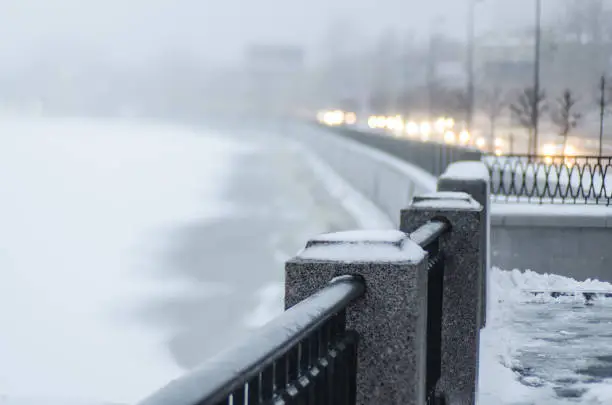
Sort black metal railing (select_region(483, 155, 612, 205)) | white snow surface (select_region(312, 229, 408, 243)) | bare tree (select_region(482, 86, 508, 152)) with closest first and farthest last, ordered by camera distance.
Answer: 1. white snow surface (select_region(312, 229, 408, 243))
2. black metal railing (select_region(483, 155, 612, 205))
3. bare tree (select_region(482, 86, 508, 152))

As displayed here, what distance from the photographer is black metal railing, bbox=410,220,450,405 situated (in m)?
5.96

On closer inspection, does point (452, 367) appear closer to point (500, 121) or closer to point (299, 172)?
point (299, 172)

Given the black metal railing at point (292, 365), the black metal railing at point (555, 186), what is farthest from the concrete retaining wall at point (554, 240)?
the black metal railing at point (292, 365)

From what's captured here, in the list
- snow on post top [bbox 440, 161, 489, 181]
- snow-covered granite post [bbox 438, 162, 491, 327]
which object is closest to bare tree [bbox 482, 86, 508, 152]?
snow on post top [bbox 440, 161, 489, 181]

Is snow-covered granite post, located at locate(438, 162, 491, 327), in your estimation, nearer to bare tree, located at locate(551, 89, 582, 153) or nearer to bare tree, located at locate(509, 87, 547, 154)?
bare tree, located at locate(509, 87, 547, 154)

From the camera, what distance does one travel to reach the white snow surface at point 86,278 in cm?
1512

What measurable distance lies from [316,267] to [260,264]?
881 inches

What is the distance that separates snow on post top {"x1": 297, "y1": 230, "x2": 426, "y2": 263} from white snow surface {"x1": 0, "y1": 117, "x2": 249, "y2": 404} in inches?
387

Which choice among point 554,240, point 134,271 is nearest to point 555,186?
point 554,240

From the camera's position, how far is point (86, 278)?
24.8 m

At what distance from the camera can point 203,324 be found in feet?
62.4

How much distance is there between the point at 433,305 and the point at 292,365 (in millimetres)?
2846

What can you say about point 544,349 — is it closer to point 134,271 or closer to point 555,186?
point 555,186

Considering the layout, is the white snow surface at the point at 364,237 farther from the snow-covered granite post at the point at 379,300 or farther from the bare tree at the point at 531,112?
the bare tree at the point at 531,112
